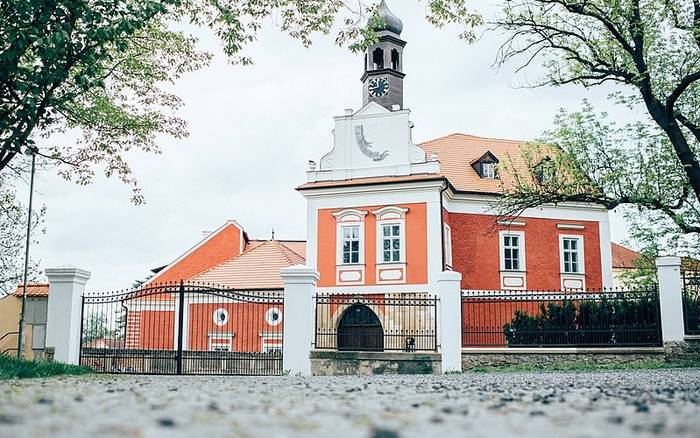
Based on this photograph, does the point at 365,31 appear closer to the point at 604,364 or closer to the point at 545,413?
the point at 604,364

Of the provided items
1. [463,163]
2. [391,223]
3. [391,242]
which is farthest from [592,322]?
[463,163]

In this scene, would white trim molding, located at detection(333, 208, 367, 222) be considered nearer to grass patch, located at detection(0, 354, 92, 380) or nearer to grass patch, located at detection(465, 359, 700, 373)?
grass patch, located at detection(465, 359, 700, 373)

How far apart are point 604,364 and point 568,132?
757cm

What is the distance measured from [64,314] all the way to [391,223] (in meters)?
14.9

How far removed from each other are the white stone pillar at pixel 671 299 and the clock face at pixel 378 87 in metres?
16.5

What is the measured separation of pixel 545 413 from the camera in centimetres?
400

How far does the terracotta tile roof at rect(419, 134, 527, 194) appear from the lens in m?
29.6

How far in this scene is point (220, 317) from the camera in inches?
1096

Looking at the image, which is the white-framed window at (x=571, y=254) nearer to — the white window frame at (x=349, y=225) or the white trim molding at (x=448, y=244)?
the white trim molding at (x=448, y=244)

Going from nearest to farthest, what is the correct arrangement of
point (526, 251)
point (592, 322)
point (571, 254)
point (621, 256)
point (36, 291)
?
point (592, 322), point (36, 291), point (526, 251), point (571, 254), point (621, 256)

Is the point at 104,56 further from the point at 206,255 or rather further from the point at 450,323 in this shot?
the point at 206,255

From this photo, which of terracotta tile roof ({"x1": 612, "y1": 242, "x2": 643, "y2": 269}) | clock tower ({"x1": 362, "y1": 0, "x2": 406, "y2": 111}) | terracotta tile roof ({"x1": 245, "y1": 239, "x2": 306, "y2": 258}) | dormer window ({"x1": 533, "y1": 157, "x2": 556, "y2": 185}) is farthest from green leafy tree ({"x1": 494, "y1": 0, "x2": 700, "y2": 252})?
terracotta tile roof ({"x1": 612, "y1": 242, "x2": 643, "y2": 269})

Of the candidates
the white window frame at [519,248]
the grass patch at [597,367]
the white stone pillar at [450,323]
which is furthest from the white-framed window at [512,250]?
the white stone pillar at [450,323]

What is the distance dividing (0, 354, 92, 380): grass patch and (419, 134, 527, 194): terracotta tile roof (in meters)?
19.6
